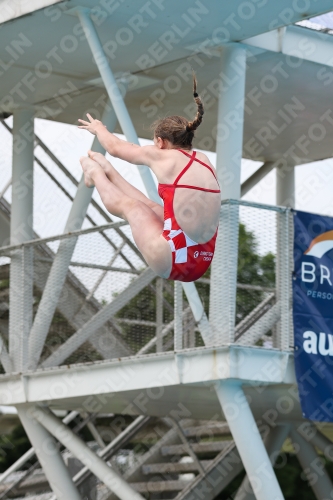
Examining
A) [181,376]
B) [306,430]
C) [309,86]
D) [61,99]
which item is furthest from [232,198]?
[306,430]

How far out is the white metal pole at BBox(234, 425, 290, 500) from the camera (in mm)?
14438

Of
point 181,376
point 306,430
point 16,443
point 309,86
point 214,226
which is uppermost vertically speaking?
point 309,86

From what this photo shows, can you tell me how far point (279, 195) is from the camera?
1619cm

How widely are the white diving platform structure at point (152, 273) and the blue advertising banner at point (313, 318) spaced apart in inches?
4.3

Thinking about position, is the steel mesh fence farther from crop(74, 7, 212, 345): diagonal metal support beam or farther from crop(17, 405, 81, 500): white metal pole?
crop(17, 405, 81, 500): white metal pole

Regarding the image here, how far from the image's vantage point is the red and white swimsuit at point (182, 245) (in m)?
7.04

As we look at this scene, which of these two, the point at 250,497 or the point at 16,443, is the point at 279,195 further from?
the point at 16,443

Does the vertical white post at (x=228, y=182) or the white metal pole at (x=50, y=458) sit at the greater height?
the vertical white post at (x=228, y=182)

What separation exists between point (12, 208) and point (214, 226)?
22.9 feet

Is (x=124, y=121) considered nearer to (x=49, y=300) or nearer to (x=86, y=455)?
(x=49, y=300)

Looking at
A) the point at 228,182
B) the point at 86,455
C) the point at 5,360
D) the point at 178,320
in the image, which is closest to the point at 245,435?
the point at 178,320

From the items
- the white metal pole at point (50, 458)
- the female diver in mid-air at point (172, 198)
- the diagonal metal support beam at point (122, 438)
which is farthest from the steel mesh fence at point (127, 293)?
the female diver in mid-air at point (172, 198)

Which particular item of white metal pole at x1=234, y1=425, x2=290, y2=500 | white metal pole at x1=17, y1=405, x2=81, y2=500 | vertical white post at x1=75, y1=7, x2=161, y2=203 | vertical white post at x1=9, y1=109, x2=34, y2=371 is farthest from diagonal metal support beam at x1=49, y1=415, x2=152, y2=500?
vertical white post at x1=75, y1=7, x2=161, y2=203

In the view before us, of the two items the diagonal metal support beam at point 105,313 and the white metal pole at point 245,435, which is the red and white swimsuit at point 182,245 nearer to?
the white metal pole at point 245,435
